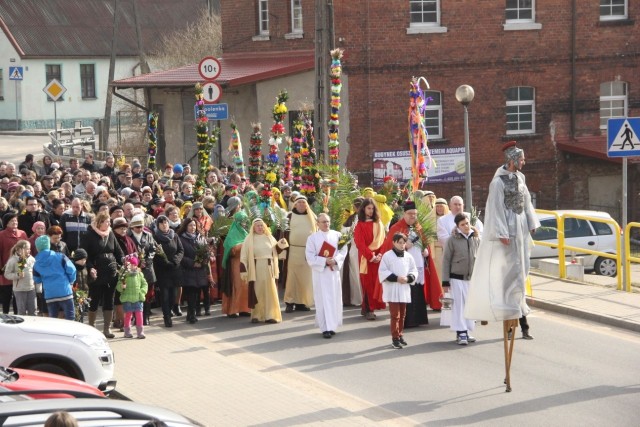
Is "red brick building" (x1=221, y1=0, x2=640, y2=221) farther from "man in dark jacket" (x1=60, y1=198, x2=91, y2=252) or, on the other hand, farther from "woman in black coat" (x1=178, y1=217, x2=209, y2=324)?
"woman in black coat" (x1=178, y1=217, x2=209, y2=324)

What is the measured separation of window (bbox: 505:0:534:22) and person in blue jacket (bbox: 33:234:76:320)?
2143cm

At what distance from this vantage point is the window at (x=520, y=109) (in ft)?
113

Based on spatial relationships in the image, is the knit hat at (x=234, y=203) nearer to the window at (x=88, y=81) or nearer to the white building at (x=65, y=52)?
the white building at (x=65, y=52)

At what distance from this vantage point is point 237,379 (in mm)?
13430

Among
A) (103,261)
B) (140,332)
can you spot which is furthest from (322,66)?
(140,332)

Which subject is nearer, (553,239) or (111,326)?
(111,326)

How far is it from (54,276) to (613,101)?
2390 cm

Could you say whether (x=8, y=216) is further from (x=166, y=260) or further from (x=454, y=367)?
(x=454, y=367)

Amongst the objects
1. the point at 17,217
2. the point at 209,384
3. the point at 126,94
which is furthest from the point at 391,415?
the point at 126,94

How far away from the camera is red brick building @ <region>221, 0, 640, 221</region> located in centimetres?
3300

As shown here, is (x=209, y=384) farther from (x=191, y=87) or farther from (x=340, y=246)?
(x=191, y=87)

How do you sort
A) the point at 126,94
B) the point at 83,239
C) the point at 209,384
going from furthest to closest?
the point at 126,94, the point at 83,239, the point at 209,384

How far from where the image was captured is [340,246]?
57.2ft

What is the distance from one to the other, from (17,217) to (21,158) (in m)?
26.1
